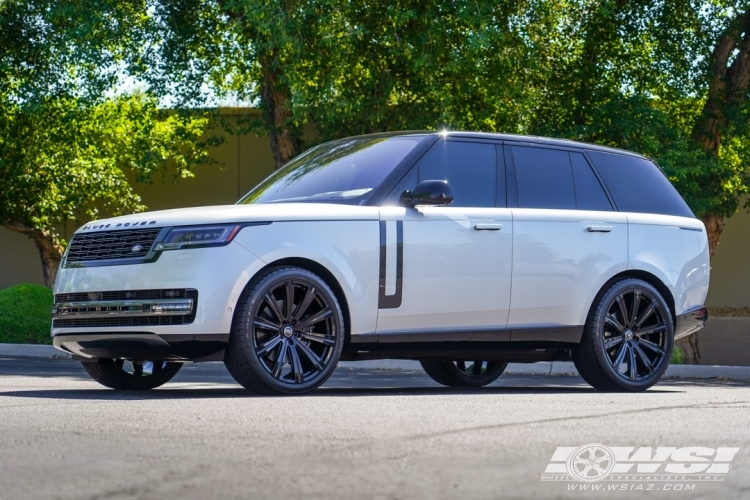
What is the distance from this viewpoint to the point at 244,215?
7852 millimetres

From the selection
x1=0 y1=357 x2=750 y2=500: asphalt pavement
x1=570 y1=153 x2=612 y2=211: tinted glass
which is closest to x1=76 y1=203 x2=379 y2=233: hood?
x1=0 y1=357 x2=750 y2=500: asphalt pavement

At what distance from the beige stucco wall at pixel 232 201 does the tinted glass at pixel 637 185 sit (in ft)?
49.6

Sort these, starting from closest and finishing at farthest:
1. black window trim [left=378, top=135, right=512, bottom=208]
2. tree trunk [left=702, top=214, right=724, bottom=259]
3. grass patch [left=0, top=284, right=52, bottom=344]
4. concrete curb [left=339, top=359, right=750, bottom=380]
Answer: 1. black window trim [left=378, top=135, right=512, bottom=208]
2. concrete curb [left=339, top=359, right=750, bottom=380]
3. grass patch [left=0, top=284, right=52, bottom=344]
4. tree trunk [left=702, top=214, right=724, bottom=259]

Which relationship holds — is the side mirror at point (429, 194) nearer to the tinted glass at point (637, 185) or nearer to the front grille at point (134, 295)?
the front grille at point (134, 295)

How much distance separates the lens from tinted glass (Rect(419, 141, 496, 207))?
29.0 feet

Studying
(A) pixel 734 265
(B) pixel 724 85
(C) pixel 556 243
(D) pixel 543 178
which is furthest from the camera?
(A) pixel 734 265

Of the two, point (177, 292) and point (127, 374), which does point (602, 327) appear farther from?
point (127, 374)

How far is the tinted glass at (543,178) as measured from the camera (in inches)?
367

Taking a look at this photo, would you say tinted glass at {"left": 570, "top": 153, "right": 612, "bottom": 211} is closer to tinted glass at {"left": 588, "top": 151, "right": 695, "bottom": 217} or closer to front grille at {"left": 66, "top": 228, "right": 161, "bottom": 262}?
tinted glass at {"left": 588, "top": 151, "right": 695, "bottom": 217}

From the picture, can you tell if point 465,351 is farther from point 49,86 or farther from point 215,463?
point 49,86

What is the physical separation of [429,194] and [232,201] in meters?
19.2

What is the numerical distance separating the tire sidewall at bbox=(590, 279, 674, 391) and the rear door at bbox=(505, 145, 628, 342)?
4.4 inches

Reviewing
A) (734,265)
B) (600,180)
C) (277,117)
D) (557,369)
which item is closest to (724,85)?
(734,265)

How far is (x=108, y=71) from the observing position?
2097 centimetres
